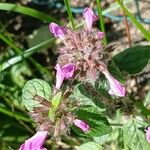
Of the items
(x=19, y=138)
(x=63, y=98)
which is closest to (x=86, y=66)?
(x=63, y=98)

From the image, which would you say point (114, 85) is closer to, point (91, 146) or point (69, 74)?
point (69, 74)

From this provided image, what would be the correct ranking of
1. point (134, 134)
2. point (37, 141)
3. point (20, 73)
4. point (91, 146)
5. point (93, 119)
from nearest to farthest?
point (37, 141) → point (93, 119) → point (134, 134) → point (91, 146) → point (20, 73)

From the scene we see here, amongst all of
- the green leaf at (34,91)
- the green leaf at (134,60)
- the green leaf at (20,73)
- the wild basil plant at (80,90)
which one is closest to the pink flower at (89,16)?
the wild basil plant at (80,90)

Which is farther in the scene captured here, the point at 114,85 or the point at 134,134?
the point at 134,134

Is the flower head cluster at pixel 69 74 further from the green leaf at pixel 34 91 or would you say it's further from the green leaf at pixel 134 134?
the green leaf at pixel 134 134

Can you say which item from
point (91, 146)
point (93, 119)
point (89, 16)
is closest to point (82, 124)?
point (93, 119)

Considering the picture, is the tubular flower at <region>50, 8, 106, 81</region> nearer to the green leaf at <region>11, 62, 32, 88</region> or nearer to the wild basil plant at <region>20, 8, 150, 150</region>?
the wild basil plant at <region>20, 8, 150, 150</region>
